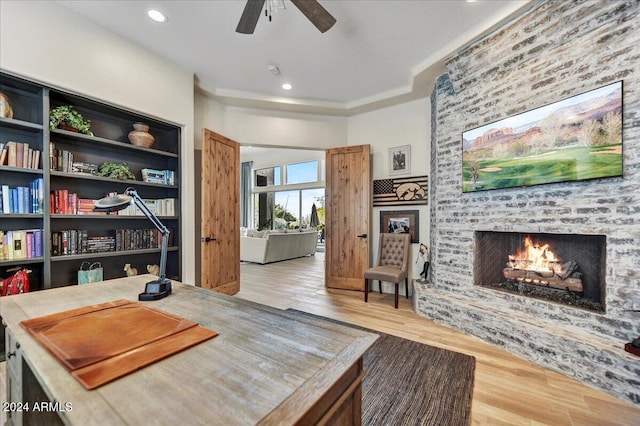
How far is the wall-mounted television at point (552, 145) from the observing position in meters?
2.03

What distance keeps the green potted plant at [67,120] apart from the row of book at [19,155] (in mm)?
259

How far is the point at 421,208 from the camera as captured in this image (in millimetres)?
4137

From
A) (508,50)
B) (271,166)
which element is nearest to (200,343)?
(508,50)

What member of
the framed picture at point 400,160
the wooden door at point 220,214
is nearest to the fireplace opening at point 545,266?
the framed picture at point 400,160

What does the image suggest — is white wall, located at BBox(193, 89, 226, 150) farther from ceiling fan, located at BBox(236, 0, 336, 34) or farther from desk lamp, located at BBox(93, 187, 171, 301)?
desk lamp, located at BBox(93, 187, 171, 301)

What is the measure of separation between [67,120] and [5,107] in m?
0.39

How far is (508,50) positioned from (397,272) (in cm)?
268

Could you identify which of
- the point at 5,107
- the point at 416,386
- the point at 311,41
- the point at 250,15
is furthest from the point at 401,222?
the point at 5,107

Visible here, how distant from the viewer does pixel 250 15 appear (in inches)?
76.5

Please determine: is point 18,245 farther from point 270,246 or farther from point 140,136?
point 270,246

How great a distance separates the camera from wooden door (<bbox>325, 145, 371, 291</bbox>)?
441 centimetres

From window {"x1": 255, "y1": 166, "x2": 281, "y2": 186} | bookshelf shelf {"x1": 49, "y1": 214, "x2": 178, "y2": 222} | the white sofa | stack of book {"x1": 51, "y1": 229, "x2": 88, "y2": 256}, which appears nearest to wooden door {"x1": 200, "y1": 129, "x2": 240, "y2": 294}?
bookshelf shelf {"x1": 49, "y1": 214, "x2": 178, "y2": 222}

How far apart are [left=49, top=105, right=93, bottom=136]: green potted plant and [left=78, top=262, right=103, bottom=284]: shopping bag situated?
1.36 meters

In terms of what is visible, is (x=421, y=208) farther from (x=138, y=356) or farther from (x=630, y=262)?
(x=138, y=356)
